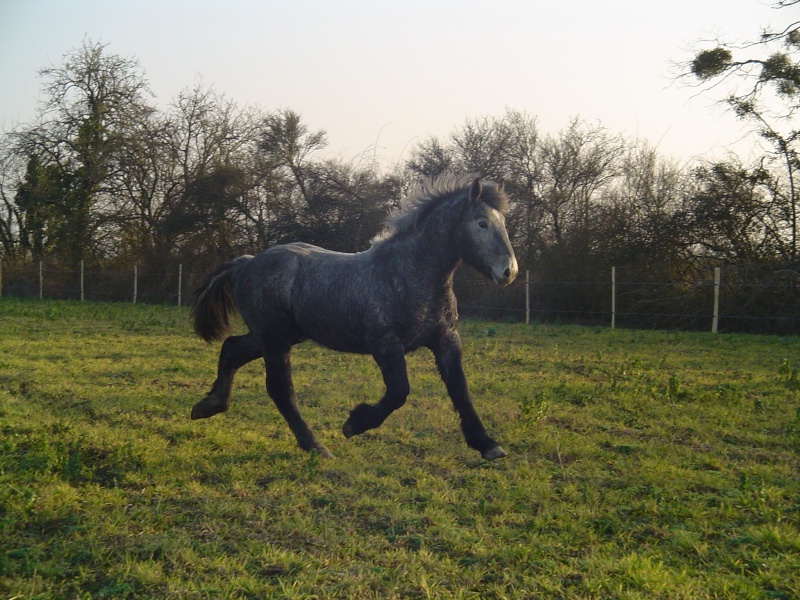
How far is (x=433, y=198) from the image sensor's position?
5648 mm

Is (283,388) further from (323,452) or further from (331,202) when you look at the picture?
(331,202)

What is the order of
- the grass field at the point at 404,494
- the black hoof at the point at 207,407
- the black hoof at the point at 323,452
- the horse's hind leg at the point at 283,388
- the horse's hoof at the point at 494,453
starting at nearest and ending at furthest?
the grass field at the point at 404,494 → the horse's hoof at the point at 494,453 → the black hoof at the point at 323,452 → the horse's hind leg at the point at 283,388 → the black hoof at the point at 207,407

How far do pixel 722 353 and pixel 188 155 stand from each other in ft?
74.3

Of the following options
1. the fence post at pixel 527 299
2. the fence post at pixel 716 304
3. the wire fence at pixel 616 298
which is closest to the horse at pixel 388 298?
the fence post at pixel 716 304

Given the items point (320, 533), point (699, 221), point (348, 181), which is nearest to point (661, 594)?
point (320, 533)

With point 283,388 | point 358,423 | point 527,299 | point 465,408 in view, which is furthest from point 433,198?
point 527,299

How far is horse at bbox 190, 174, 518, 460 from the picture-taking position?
5.16m

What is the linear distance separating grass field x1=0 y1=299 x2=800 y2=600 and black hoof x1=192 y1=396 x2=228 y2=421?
17 cm

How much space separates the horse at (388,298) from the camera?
5156 mm

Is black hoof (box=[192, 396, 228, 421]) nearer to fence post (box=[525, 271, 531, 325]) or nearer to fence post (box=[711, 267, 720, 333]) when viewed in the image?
fence post (box=[711, 267, 720, 333])

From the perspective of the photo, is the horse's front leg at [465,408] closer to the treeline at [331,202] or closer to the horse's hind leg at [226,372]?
the horse's hind leg at [226,372]

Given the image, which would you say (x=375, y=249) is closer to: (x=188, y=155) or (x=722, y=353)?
(x=722, y=353)

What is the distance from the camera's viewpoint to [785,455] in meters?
5.43

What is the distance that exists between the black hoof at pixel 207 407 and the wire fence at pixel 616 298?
1341 centimetres
